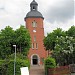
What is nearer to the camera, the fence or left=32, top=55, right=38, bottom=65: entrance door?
the fence

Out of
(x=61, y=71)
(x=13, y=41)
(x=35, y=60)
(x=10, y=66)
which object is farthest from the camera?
(x=35, y=60)

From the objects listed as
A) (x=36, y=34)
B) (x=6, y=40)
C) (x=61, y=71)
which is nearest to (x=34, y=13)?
(x=36, y=34)

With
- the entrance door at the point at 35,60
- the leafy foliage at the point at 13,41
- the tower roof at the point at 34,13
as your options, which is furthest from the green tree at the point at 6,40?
the entrance door at the point at 35,60

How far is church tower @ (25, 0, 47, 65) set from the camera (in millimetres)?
85875

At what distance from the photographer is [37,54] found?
86125mm

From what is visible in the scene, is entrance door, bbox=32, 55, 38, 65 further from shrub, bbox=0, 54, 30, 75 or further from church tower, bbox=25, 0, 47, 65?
shrub, bbox=0, 54, 30, 75

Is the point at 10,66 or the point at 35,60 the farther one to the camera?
the point at 35,60

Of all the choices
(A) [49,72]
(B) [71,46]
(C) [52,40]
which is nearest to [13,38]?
(C) [52,40]

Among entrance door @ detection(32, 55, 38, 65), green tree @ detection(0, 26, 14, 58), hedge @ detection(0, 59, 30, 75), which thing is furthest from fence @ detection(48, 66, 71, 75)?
entrance door @ detection(32, 55, 38, 65)

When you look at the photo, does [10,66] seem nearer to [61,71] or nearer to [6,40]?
[61,71]

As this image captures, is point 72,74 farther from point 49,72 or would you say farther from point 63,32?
point 63,32

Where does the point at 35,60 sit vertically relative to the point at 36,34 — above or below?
below

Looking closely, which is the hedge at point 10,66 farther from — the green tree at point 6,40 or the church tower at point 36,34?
the church tower at point 36,34

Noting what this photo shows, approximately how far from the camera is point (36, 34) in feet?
284
